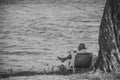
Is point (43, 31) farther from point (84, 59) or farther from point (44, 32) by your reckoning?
point (84, 59)

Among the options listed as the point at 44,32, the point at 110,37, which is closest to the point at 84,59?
the point at 110,37

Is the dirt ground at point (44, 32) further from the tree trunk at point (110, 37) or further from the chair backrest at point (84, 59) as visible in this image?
the chair backrest at point (84, 59)

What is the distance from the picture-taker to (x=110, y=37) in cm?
557

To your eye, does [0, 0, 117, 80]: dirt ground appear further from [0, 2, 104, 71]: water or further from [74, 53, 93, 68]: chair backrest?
[74, 53, 93, 68]: chair backrest

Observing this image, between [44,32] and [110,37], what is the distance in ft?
28.9

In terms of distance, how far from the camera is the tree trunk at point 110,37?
5574 millimetres

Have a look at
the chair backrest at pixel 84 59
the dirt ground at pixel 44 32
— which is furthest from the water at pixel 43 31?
the chair backrest at pixel 84 59

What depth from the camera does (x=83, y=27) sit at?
14.8 m

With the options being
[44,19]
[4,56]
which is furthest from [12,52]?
[44,19]

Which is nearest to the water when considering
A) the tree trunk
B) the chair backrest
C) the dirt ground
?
the dirt ground

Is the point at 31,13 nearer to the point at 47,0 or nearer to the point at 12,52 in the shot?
the point at 47,0

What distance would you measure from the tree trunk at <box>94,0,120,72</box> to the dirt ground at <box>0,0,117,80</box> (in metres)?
0.37

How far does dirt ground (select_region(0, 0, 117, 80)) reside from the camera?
8812 millimetres

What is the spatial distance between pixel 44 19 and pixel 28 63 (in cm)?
850
